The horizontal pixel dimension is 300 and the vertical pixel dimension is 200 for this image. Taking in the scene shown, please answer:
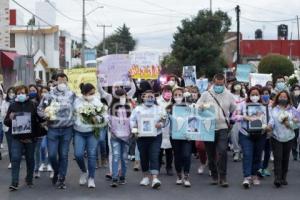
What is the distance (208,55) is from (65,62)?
29.2 meters

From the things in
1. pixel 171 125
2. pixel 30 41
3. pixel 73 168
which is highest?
pixel 30 41

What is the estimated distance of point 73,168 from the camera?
13.3m

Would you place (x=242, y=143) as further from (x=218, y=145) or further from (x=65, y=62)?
(x=65, y=62)

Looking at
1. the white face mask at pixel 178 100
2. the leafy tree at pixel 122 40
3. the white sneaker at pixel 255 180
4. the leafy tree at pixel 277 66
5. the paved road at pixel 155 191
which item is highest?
the leafy tree at pixel 122 40

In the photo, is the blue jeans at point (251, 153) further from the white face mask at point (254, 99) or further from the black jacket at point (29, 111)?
the black jacket at point (29, 111)

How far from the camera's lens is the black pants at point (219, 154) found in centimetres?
1101

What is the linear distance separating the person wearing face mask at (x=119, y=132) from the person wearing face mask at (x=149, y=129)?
21cm

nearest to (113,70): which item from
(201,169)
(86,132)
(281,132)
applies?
(201,169)

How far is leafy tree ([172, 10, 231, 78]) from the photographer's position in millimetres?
45938

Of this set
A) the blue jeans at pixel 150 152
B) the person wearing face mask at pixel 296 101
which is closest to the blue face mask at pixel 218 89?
the blue jeans at pixel 150 152

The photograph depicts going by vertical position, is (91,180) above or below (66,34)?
below

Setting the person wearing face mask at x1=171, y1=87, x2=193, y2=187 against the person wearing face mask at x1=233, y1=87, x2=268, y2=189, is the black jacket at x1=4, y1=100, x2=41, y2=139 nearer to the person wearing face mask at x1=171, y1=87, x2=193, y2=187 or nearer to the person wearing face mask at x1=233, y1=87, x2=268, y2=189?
the person wearing face mask at x1=171, y1=87, x2=193, y2=187

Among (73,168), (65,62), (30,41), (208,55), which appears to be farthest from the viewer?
(65,62)

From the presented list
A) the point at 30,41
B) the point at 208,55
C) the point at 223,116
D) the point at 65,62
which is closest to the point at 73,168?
the point at 223,116
